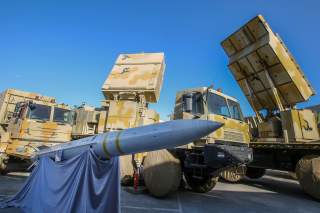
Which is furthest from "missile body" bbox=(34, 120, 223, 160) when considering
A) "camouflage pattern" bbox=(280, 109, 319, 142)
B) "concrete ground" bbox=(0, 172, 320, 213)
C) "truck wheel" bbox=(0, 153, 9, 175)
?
"camouflage pattern" bbox=(280, 109, 319, 142)

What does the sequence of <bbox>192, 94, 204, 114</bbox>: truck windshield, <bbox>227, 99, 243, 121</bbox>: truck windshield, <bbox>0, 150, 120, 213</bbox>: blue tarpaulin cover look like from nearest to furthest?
<bbox>0, 150, 120, 213</bbox>: blue tarpaulin cover < <bbox>192, 94, 204, 114</bbox>: truck windshield < <bbox>227, 99, 243, 121</bbox>: truck windshield

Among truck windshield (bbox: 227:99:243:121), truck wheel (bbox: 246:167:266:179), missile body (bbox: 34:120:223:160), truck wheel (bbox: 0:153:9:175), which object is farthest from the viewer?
truck wheel (bbox: 246:167:266:179)

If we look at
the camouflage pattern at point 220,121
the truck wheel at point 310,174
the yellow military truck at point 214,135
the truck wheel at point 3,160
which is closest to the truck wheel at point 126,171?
the yellow military truck at point 214,135

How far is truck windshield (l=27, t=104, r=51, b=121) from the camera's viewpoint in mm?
9327

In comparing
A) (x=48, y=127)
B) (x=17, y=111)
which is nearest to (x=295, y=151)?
(x=48, y=127)

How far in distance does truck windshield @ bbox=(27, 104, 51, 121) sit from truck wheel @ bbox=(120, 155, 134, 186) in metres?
3.81

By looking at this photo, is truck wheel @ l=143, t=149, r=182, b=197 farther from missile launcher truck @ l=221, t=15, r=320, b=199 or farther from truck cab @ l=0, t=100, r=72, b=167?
truck cab @ l=0, t=100, r=72, b=167

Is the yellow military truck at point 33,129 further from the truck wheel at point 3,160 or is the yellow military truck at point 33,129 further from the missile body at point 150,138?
the missile body at point 150,138

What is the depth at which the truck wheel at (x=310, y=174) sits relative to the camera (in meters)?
7.35

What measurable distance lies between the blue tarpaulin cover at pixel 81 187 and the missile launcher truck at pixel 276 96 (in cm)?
664

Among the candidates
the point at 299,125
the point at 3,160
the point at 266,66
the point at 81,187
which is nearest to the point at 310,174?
the point at 299,125

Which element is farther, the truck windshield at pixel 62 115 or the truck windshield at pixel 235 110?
the truck windshield at pixel 62 115

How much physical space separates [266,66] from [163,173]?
601 centimetres

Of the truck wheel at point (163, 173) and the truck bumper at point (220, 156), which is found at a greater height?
the truck bumper at point (220, 156)
